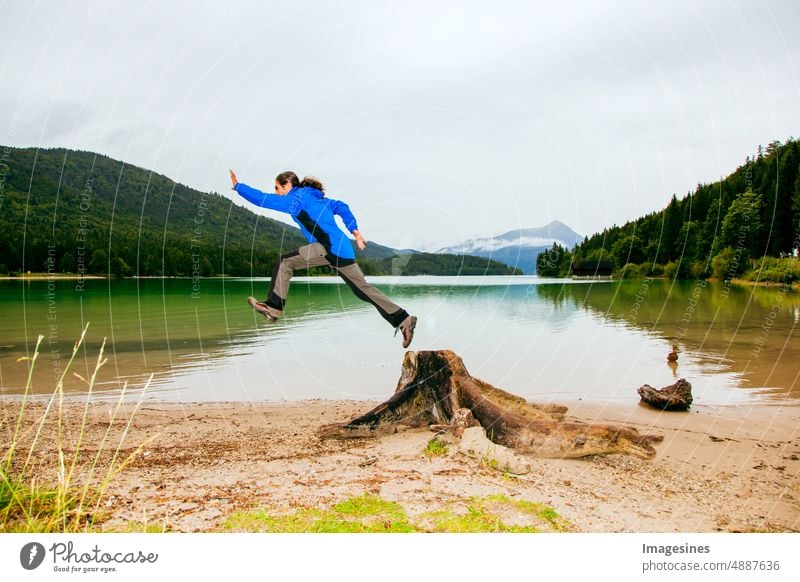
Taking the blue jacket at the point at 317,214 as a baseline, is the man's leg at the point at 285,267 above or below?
below

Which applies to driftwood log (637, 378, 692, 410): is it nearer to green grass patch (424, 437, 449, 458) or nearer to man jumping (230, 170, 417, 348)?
green grass patch (424, 437, 449, 458)

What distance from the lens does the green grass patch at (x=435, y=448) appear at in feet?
21.2

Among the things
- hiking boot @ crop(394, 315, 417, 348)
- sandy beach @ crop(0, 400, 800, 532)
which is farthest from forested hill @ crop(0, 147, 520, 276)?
sandy beach @ crop(0, 400, 800, 532)

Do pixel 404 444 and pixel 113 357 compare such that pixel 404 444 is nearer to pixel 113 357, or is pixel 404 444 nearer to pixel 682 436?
pixel 682 436

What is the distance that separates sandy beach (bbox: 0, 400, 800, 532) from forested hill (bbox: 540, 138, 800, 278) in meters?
2.82

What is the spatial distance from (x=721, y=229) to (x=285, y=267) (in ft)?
182

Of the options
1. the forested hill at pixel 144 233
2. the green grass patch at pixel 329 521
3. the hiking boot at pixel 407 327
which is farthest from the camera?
the forested hill at pixel 144 233

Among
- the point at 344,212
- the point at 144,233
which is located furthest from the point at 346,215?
the point at 144,233

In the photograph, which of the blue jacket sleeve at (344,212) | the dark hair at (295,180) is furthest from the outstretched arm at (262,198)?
the blue jacket sleeve at (344,212)

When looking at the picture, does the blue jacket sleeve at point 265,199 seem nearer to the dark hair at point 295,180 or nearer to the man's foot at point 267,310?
the dark hair at point 295,180

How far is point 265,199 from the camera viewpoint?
5012 mm

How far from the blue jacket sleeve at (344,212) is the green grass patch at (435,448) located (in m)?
3.22

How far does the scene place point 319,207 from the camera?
5039 millimetres
